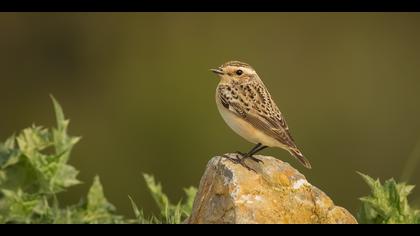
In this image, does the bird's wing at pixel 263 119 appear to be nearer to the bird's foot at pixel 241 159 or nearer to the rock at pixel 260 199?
the bird's foot at pixel 241 159

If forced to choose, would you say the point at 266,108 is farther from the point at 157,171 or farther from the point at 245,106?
the point at 157,171

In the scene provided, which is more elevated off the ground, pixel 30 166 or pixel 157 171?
pixel 30 166

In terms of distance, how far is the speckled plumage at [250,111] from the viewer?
10258 mm

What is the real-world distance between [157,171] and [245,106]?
20.9 feet

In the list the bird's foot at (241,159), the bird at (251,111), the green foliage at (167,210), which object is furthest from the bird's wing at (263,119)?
the green foliage at (167,210)

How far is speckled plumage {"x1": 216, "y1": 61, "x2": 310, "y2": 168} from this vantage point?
33.7 ft

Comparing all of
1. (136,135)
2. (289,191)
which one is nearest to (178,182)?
(136,135)

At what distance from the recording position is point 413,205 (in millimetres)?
10031

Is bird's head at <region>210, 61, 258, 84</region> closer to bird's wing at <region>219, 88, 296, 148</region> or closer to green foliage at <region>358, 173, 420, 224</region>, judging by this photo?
bird's wing at <region>219, 88, 296, 148</region>

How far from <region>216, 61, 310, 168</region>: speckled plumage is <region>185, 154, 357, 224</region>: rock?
1.39 m

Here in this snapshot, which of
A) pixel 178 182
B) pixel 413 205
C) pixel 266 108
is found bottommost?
pixel 178 182

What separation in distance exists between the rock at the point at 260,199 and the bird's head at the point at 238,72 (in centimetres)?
221

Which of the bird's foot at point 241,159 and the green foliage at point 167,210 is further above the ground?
the bird's foot at point 241,159

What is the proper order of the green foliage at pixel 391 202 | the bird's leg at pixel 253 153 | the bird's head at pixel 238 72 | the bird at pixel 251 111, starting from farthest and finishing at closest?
1. the bird's head at pixel 238 72
2. the bird at pixel 251 111
3. the bird's leg at pixel 253 153
4. the green foliage at pixel 391 202
